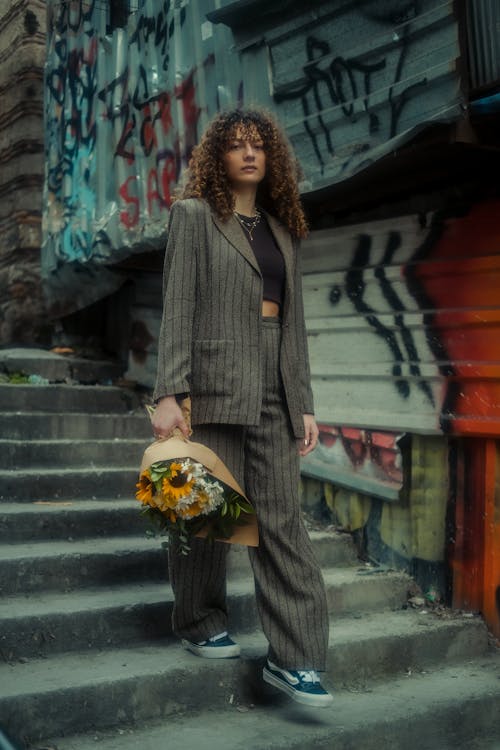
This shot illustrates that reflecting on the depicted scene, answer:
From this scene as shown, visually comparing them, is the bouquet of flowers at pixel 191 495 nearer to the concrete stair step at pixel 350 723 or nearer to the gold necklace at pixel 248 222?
the concrete stair step at pixel 350 723

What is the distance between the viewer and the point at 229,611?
156 inches

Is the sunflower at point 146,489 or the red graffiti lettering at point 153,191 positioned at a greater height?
the red graffiti lettering at point 153,191

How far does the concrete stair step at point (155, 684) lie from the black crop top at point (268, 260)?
1450mm

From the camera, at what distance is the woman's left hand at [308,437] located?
3.46 m

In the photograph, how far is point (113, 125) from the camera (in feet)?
22.8

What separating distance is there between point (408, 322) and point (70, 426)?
91.6 inches

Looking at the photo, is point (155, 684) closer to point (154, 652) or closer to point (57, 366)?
point (154, 652)

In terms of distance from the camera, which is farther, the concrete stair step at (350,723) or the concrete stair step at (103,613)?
the concrete stair step at (103,613)

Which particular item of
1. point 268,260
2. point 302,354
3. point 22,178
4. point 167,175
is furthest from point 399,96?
point 22,178

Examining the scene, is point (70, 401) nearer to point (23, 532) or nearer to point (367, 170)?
point (23, 532)

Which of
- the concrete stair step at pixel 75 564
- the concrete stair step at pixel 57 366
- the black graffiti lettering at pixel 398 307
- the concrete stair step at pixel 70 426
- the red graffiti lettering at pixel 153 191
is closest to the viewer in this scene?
the concrete stair step at pixel 75 564

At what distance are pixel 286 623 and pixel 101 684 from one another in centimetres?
70

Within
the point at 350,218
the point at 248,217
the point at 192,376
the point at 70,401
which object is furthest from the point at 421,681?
the point at 70,401

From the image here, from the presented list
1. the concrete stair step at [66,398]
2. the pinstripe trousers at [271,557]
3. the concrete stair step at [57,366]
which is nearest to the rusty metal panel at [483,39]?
the pinstripe trousers at [271,557]
